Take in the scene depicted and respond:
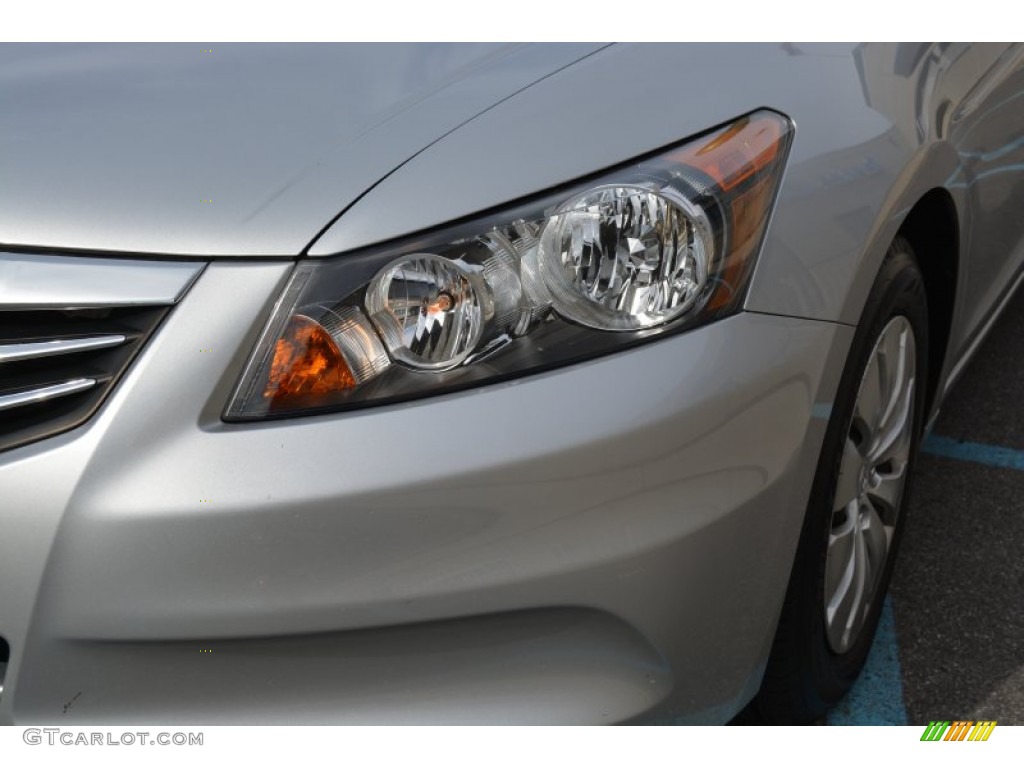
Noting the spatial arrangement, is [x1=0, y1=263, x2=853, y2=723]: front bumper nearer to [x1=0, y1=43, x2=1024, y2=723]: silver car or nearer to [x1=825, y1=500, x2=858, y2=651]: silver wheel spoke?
[x1=0, y1=43, x2=1024, y2=723]: silver car

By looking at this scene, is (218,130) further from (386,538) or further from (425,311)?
(386,538)

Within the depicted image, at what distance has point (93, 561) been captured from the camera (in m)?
1.44


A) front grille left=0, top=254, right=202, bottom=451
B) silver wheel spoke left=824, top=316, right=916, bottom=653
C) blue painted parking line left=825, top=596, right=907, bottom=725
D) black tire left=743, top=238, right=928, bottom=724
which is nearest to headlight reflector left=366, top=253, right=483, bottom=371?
front grille left=0, top=254, right=202, bottom=451

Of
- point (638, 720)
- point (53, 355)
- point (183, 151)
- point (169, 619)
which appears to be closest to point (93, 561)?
point (169, 619)

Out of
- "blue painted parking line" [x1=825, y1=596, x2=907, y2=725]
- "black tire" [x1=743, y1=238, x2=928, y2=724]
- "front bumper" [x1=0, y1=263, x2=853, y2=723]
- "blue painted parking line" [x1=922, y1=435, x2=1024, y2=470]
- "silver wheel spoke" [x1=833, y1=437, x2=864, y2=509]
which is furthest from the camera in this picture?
"blue painted parking line" [x1=922, y1=435, x2=1024, y2=470]

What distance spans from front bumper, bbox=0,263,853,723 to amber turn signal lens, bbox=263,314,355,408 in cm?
5

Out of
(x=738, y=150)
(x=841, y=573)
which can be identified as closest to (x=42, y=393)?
(x=738, y=150)

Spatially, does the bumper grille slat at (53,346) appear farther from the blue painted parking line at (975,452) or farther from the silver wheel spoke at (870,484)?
the blue painted parking line at (975,452)

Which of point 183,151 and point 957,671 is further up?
point 183,151

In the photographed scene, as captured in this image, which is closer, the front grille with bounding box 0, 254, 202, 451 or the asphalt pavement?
the front grille with bounding box 0, 254, 202, 451

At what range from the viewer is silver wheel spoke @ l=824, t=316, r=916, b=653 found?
2014 millimetres

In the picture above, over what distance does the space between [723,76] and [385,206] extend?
53 centimetres

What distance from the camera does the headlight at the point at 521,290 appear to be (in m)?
1.54

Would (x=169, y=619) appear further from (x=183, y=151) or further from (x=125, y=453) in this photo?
(x=183, y=151)
